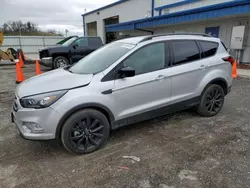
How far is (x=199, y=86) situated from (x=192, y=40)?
3.09 feet

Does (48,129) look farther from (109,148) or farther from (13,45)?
(13,45)

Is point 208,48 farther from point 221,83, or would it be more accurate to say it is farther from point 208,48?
point 221,83

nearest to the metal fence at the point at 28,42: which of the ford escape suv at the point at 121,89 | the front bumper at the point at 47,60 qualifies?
the front bumper at the point at 47,60

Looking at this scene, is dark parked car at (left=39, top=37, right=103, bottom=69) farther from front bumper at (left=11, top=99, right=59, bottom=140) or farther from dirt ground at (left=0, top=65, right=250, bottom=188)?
front bumper at (left=11, top=99, right=59, bottom=140)

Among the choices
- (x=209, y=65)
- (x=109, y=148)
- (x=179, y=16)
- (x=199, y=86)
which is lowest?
(x=109, y=148)

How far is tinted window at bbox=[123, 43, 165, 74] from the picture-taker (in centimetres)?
329

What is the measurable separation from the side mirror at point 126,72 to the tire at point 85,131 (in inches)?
27.3

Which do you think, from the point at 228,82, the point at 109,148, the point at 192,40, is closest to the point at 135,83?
the point at 109,148

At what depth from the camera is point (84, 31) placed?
31.1 metres

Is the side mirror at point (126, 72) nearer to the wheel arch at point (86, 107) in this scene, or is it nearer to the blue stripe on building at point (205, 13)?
the wheel arch at point (86, 107)

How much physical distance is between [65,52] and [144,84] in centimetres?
856

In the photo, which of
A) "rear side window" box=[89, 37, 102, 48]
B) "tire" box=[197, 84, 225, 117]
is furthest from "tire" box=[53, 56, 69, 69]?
"tire" box=[197, 84, 225, 117]

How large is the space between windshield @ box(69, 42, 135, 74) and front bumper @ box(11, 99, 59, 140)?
3.19 feet

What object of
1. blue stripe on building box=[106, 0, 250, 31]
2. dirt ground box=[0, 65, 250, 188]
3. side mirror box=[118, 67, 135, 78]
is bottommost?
dirt ground box=[0, 65, 250, 188]
